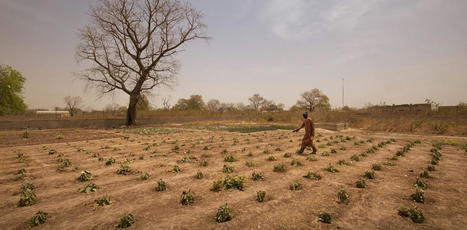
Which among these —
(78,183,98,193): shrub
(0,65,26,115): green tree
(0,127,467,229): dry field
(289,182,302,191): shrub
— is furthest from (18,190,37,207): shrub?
(0,65,26,115): green tree

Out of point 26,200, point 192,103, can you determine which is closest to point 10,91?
point 26,200

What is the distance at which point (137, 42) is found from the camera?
28031 mm

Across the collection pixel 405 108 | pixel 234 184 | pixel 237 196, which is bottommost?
pixel 237 196

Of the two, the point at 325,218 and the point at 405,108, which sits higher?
the point at 405,108

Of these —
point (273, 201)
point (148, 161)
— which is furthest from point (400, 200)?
point (148, 161)

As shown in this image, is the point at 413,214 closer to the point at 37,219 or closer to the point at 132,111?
the point at 37,219

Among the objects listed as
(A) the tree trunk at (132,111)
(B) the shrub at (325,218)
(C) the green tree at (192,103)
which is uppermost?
(C) the green tree at (192,103)

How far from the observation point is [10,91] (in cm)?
3503

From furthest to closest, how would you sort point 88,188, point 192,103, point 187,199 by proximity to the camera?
point 192,103
point 88,188
point 187,199

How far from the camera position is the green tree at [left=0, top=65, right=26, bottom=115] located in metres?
34.2

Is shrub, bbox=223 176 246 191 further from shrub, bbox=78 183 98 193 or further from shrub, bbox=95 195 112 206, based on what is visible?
shrub, bbox=78 183 98 193

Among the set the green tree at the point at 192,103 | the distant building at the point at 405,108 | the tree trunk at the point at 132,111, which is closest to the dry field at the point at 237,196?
the tree trunk at the point at 132,111

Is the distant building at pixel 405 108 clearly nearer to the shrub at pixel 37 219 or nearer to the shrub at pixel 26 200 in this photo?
the shrub at pixel 37 219

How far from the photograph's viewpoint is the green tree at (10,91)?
1348 inches
